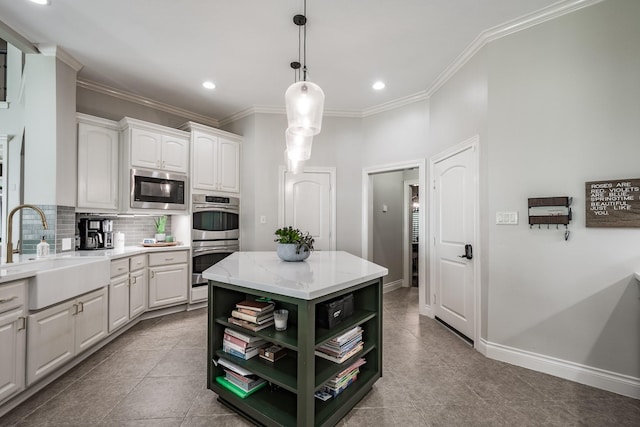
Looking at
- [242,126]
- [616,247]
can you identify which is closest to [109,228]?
[242,126]

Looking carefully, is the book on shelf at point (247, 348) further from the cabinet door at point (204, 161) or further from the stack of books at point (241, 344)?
the cabinet door at point (204, 161)

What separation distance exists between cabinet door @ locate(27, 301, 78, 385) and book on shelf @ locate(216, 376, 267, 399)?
122 centimetres

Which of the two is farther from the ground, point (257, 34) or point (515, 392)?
point (257, 34)

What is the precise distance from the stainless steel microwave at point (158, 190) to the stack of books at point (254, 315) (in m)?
2.40

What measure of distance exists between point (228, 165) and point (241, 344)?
9.82ft

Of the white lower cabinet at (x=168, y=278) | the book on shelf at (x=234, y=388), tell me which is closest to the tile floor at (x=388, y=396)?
the book on shelf at (x=234, y=388)

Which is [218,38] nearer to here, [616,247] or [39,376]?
[39,376]

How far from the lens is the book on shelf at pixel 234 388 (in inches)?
69.5

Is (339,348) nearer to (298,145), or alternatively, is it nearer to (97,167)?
(298,145)

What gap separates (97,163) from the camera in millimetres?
3213

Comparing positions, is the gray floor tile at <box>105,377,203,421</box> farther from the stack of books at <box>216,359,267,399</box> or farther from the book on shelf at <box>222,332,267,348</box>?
the book on shelf at <box>222,332,267,348</box>

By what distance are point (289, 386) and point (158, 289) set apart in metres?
2.64

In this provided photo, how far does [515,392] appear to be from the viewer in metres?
2.02

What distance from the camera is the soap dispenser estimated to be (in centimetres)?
247
